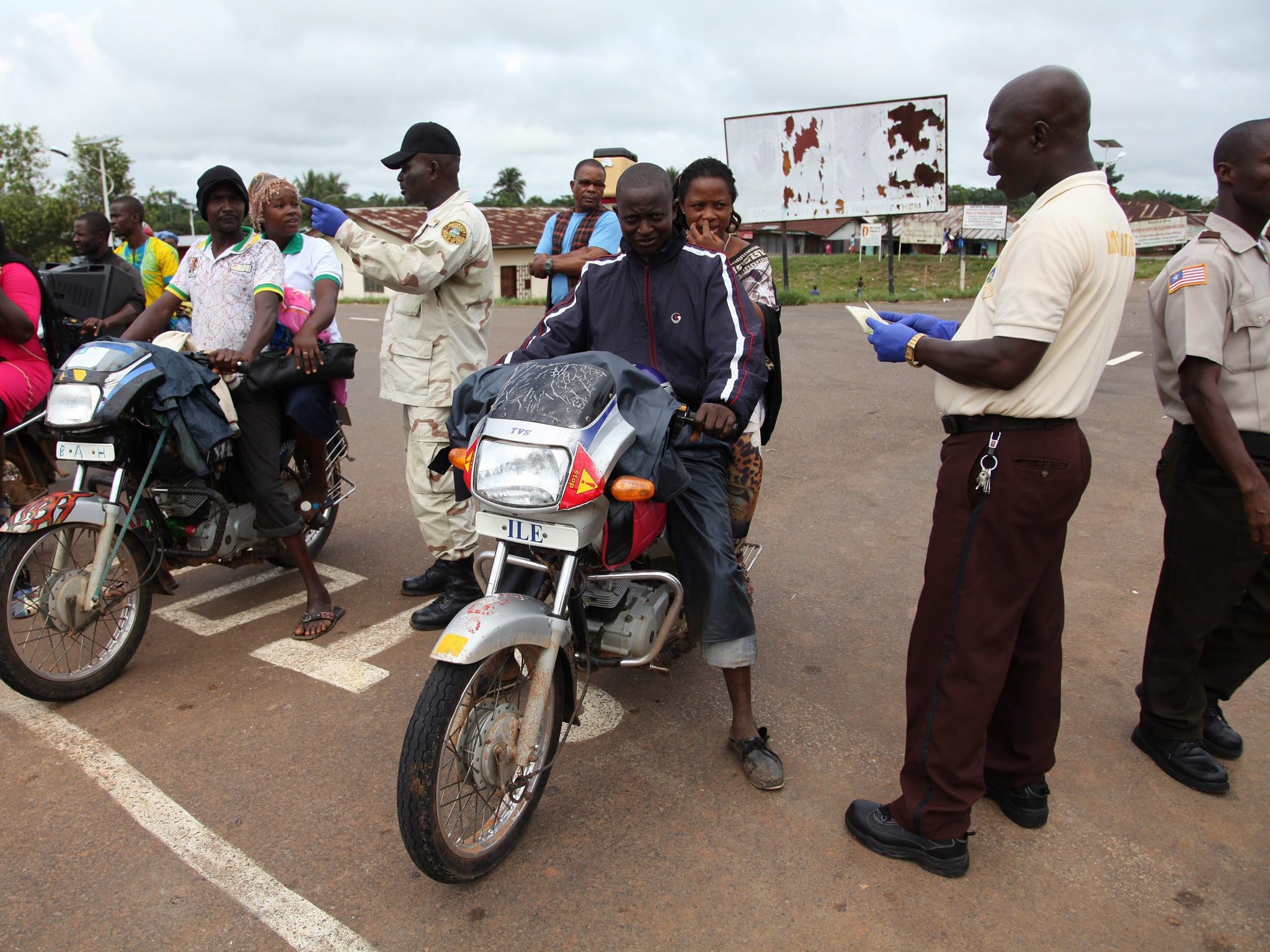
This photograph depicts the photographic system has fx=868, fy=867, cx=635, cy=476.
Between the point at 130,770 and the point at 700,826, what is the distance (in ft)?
6.46

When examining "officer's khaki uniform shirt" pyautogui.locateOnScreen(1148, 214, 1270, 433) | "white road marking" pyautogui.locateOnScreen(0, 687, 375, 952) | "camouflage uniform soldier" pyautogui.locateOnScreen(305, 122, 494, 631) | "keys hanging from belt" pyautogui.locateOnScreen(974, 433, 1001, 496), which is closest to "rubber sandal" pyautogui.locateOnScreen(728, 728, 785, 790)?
"keys hanging from belt" pyautogui.locateOnScreen(974, 433, 1001, 496)

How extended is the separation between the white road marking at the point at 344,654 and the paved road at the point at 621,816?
18 mm

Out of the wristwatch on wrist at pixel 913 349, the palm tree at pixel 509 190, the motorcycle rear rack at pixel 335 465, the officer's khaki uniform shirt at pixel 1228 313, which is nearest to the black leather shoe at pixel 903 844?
the wristwatch on wrist at pixel 913 349

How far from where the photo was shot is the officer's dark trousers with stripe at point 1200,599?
291 centimetres

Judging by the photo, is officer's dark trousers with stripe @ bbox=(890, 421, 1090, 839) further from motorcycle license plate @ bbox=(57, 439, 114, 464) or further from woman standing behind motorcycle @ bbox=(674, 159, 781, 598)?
motorcycle license plate @ bbox=(57, 439, 114, 464)

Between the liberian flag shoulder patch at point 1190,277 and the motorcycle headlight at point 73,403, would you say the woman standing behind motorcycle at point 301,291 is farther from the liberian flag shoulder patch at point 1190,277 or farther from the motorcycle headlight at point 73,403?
the liberian flag shoulder patch at point 1190,277

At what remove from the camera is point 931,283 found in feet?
95.1

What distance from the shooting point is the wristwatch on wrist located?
246 cm

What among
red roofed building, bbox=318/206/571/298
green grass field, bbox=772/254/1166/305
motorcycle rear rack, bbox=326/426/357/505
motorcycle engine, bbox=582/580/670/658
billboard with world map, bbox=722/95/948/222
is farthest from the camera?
red roofed building, bbox=318/206/571/298

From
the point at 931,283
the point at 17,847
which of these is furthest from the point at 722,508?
→ the point at 931,283

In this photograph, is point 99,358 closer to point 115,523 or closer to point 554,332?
point 115,523

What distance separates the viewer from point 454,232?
4.00 meters

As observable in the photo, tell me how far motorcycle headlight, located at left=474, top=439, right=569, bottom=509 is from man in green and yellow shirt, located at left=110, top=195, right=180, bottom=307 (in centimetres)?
483

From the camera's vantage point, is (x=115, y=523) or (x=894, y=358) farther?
(x=115, y=523)
